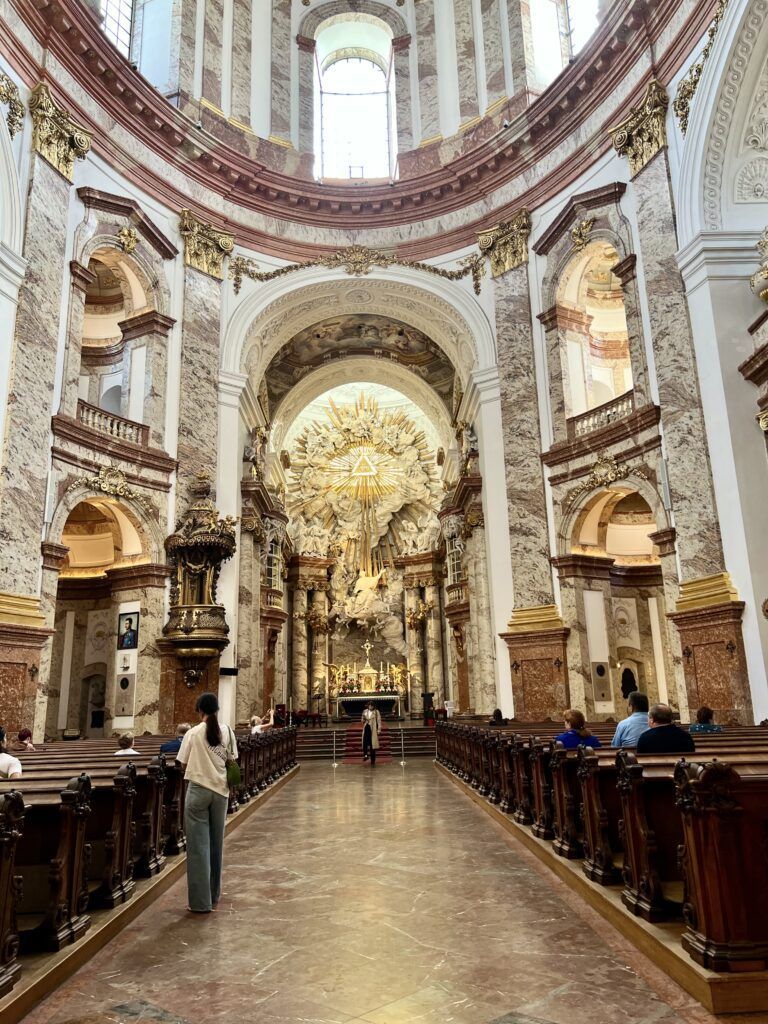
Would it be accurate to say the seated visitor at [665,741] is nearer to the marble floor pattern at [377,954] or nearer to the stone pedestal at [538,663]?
the marble floor pattern at [377,954]

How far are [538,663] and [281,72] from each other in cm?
1571

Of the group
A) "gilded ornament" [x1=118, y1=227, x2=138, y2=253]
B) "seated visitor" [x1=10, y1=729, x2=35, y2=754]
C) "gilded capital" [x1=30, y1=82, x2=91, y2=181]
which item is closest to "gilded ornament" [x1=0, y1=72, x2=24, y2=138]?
"gilded capital" [x1=30, y1=82, x2=91, y2=181]

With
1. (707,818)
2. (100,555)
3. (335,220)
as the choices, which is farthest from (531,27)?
(707,818)

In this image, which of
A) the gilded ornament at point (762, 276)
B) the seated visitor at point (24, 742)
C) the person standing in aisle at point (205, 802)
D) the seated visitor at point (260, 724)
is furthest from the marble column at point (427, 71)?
the person standing in aisle at point (205, 802)

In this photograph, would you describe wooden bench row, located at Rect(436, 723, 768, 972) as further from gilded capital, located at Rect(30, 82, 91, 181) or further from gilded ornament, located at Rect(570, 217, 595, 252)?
gilded capital, located at Rect(30, 82, 91, 181)

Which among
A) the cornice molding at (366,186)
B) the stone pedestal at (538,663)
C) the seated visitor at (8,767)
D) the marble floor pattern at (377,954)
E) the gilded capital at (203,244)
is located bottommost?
the marble floor pattern at (377,954)

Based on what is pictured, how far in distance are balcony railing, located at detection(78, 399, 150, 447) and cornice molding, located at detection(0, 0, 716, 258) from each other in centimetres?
488

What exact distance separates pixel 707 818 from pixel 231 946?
2418 millimetres

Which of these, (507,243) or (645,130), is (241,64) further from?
(645,130)

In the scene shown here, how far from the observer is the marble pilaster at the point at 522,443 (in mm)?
14898

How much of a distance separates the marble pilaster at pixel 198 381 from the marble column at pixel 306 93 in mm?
5438

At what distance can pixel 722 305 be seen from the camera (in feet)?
36.3

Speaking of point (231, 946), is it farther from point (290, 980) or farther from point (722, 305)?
point (722, 305)

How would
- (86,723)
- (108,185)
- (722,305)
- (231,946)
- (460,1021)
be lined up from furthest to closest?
(86,723) → (108,185) → (722,305) → (231,946) → (460,1021)
